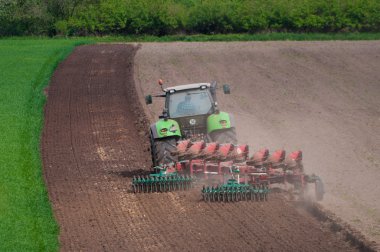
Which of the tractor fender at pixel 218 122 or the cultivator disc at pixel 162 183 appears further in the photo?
the tractor fender at pixel 218 122

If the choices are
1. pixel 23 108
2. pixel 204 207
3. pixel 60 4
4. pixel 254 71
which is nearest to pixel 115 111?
pixel 23 108

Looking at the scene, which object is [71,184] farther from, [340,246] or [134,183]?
[340,246]

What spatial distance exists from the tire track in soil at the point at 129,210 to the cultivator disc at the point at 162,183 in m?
0.26

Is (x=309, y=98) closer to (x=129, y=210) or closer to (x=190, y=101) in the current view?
(x=190, y=101)

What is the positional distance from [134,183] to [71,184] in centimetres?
195

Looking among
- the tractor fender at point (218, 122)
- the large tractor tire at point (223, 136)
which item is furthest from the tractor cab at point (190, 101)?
the large tractor tire at point (223, 136)

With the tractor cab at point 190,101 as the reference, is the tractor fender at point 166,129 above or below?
below

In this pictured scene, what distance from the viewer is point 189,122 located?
20.2 m

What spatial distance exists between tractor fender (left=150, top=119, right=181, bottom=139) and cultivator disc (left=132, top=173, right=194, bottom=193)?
3.79 feet

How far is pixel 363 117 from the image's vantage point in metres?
27.8

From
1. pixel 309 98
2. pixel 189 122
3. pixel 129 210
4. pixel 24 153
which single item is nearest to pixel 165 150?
pixel 189 122

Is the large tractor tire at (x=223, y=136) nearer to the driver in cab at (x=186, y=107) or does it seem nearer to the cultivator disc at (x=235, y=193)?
the driver in cab at (x=186, y=107)

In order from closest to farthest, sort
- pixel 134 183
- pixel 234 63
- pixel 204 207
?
pixel 204 207 → pixel 134 183 → pixel 234 63

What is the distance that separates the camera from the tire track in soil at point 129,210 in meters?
14.6
